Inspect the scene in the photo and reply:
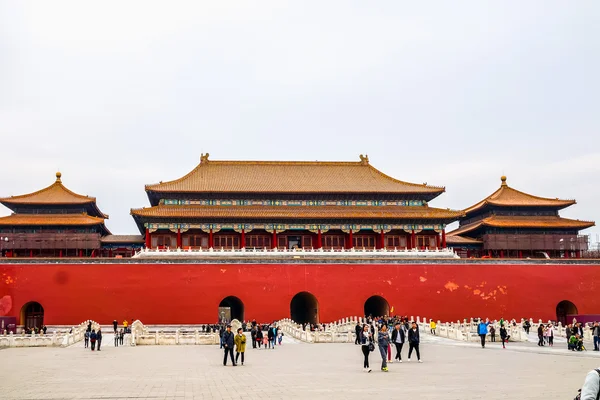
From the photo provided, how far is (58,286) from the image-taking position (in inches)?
1585

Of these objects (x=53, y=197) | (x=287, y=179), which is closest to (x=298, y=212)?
(x=287, y=179)

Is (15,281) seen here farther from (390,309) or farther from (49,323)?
(390,309)

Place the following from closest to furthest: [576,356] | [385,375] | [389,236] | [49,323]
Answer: [385,375], [576,356], [49,323], [389,236]

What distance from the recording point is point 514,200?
48062 mm

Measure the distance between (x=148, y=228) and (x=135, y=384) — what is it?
29.7 metres

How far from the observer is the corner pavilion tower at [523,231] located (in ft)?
151

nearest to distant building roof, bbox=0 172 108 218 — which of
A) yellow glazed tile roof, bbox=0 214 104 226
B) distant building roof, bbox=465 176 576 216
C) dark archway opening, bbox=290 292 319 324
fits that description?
yellow glazed tile roof, bbox=0 214 104 226

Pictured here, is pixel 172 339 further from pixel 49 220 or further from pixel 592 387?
pixel 592 387

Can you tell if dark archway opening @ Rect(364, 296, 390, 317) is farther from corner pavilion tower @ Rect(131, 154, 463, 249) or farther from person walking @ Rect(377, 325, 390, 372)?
person walking @ Rect(377, 325, 390, 372)

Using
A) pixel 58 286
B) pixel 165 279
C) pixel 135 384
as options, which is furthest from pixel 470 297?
pixel 135 384

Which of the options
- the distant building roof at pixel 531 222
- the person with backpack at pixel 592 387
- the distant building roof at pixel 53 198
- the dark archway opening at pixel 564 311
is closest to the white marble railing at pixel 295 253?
the distant building roof at pixel 531 222

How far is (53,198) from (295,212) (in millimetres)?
15484

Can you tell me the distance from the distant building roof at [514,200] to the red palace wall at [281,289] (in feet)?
16.7

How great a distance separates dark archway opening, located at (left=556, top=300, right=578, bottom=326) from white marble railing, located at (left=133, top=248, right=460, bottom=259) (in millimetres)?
7542
